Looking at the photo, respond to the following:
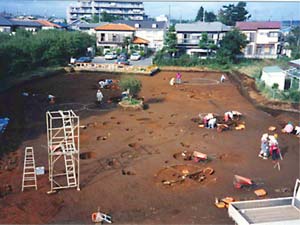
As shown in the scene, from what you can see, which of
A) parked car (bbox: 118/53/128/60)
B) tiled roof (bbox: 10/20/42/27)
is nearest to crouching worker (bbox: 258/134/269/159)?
parked car (bbox: 118/53/128/60)

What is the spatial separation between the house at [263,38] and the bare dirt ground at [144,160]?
71.9 feet

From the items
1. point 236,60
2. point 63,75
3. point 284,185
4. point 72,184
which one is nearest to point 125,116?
point 72,184

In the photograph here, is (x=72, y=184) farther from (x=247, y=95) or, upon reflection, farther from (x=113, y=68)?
(x=113, y=68)

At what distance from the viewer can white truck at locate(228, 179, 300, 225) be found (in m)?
5.53

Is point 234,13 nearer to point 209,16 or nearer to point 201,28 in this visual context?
point 209,16

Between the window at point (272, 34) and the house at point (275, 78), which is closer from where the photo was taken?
the house at point (275, 78)

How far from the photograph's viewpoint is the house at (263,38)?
3816 cm

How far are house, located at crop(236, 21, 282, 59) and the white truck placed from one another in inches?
1330

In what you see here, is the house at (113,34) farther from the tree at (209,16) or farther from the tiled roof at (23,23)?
the tree at (209,16)

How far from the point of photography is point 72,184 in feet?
28.2

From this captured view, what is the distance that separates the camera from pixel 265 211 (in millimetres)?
5785

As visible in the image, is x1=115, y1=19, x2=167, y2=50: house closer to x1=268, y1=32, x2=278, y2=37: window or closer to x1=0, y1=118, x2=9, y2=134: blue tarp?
x1=268, y1=32, x2=278, y2=37: window

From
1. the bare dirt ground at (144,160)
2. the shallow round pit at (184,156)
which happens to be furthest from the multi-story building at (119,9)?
the shallow round pit at (184,156)

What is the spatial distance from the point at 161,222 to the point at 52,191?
2.80 meters
